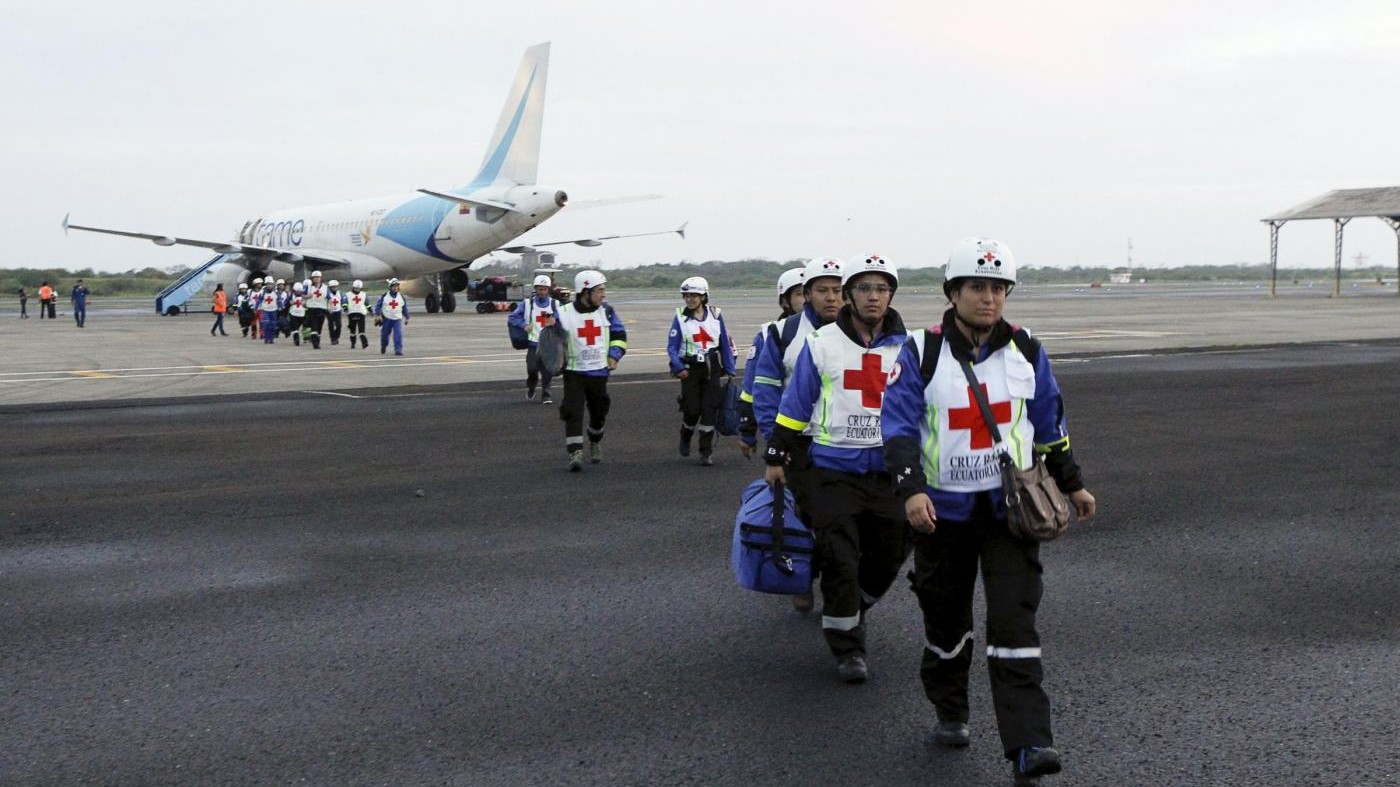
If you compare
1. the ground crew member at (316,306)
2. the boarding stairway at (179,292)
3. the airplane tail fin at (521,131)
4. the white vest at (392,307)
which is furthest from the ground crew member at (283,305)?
Answer: the boarding stairway at (179,292)

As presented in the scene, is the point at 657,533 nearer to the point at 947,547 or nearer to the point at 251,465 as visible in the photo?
the point at 947,547

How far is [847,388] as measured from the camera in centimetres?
625

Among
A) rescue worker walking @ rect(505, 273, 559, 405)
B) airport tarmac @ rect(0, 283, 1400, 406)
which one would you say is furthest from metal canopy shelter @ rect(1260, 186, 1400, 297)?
rescue worker walking @ rect(505, 273, 559, 405)

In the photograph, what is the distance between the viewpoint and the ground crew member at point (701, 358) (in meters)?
12.4

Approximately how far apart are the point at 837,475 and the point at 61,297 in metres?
93.2

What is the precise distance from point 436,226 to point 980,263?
139 ft

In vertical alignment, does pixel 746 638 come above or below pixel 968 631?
below

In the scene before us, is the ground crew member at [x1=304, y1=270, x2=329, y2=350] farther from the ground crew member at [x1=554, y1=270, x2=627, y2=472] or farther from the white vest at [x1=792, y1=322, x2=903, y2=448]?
the white vest at [x1=792, y1=322, x2=903, y2=448]

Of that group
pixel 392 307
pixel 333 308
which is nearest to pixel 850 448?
pixel 392 307

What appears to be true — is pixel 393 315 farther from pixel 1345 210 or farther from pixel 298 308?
pixel 1345 210

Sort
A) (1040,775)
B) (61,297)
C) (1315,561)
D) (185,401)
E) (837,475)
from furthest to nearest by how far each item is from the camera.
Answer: (61,297) < (185,401) < (1315,561) < (837,475) < (1040,775)

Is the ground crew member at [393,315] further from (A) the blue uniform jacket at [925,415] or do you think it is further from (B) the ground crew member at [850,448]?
(A) the blue uniform jacket at [925,415]

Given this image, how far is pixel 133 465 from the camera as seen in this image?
12602 mm

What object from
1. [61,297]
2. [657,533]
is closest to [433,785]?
[657,533]
